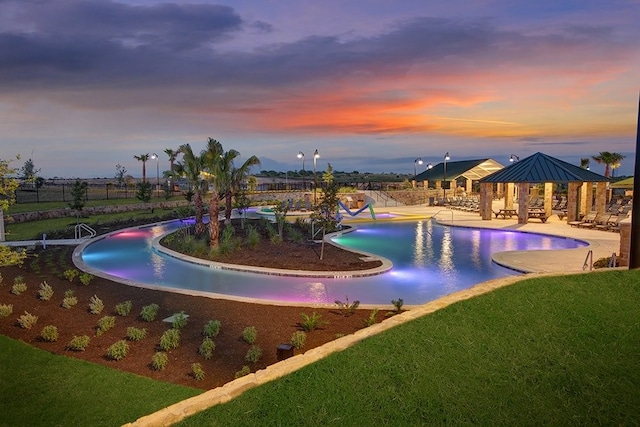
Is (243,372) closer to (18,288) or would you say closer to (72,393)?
(72,393)

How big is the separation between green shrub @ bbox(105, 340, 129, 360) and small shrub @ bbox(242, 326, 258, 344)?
1.95 metres

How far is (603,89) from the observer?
19.6 meters

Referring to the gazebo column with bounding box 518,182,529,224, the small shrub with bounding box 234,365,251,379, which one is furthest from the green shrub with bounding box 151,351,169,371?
the gazebo column with bounding box 518,182,529,224

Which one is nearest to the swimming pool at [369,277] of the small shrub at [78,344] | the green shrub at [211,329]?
the green shrub at [211,329]

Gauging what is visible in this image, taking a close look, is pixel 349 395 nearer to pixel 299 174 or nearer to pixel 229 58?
pixel 229 58

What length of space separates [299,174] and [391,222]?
67198 mm

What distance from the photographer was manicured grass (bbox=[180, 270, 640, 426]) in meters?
4.06

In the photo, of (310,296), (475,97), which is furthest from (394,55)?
(310,296)

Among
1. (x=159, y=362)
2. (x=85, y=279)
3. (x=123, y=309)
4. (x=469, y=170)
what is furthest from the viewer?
(x=469, y=170)

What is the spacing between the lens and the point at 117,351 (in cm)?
693

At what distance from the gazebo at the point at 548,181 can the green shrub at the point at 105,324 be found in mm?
22835

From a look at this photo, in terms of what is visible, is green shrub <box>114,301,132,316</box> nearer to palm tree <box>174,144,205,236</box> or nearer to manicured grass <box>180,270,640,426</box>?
manicured grass <box>180,270,640,426</box>

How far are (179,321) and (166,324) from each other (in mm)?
405

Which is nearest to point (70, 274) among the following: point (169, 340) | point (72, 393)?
point (169, 340)
